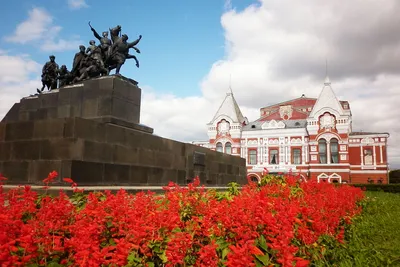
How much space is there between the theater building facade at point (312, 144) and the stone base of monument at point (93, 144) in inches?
1060

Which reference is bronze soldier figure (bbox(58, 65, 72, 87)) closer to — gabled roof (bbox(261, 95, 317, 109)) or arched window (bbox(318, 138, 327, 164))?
arched window (bbox(318, 138, 327, 164))

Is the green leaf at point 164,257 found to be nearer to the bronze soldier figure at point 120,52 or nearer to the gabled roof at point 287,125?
the bronze soldier figure at point 120,52

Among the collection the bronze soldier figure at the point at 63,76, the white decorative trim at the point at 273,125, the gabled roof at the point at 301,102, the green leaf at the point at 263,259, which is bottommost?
the green leaf at the point at 263,259

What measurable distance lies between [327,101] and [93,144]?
3583 cm

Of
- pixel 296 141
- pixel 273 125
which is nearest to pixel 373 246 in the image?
pixel 296 141

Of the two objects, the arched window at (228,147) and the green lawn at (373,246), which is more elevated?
the arched window at (228,147)

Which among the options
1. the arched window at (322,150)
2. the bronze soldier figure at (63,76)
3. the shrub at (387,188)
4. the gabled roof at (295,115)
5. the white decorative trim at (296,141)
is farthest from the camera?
the gabled roof at (295,115)

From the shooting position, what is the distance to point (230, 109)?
43594mm

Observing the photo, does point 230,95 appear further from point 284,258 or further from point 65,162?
point 284,258

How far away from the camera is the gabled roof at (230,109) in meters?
42.9

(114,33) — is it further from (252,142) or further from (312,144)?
(252,142)

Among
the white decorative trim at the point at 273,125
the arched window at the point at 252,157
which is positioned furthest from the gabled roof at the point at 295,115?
the arched window at the point at 252,157

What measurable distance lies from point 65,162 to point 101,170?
1.09m

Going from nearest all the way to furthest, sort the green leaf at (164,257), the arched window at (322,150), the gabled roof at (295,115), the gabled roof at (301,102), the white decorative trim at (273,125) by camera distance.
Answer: the green leaf at (164,257) → the arched window at (322,150) → the white decorative trim at (273,125) → the gabled roof at (295,115) → the gabled roof at (301,102)
